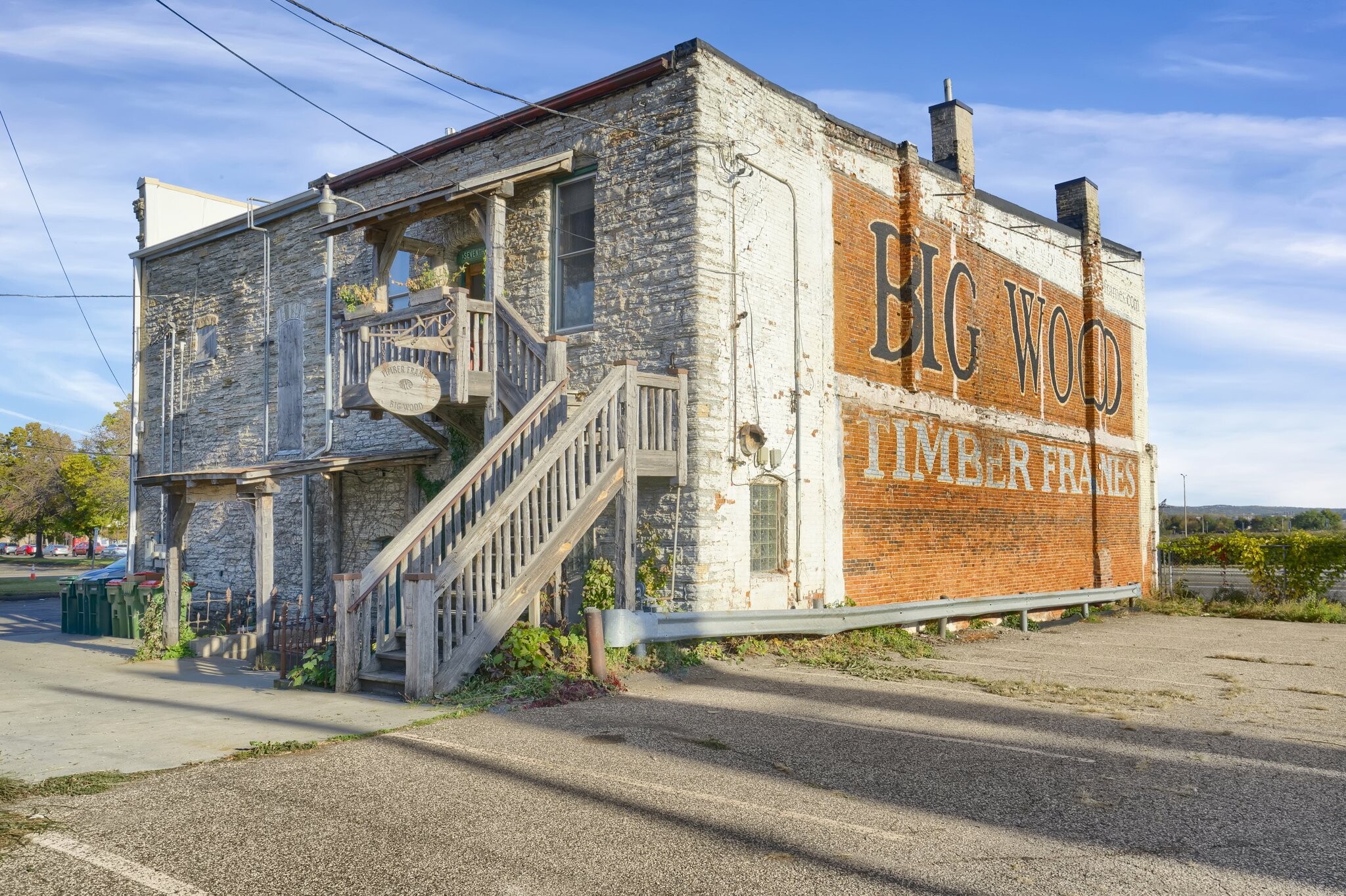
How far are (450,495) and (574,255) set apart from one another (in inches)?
196

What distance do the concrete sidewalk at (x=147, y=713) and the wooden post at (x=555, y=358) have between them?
14.4 feet

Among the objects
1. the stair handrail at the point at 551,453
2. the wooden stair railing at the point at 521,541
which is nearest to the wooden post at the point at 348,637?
the wooden stair railing at the point at 521,541

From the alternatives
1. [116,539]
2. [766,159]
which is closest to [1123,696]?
[766,159]

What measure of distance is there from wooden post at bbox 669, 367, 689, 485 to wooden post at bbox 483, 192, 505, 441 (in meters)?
2.33

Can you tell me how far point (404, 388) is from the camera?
437 inches

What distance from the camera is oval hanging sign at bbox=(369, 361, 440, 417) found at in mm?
10828

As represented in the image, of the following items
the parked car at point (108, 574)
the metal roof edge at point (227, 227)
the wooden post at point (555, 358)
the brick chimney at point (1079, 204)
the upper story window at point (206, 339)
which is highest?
the brick chimney at point (1079, 204)

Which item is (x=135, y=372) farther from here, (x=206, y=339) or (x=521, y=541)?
(x=521, y=541)

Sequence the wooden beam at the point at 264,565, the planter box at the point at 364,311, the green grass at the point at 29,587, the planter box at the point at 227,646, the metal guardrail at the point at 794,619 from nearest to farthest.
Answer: the metal guardrail at the point at 794,619 → the wooden beam at the point at 264,565 → the planter box at the point at 364,311 → the planter box at the point at 227,646 → the green grass at the point at 29,587

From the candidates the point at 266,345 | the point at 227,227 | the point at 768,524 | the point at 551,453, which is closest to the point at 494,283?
the point at 551,453

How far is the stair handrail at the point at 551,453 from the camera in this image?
9.44m

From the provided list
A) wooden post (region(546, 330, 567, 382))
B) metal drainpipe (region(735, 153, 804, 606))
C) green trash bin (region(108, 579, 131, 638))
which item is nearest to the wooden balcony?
wooden post (region(546, 330, 567, 382))

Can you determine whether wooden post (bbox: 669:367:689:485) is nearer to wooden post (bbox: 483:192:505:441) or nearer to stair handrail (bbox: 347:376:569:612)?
stair handrail (bbox: 347:376:569:612)

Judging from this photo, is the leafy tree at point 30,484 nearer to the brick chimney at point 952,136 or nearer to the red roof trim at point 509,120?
the red roof trim at point 509,120
